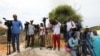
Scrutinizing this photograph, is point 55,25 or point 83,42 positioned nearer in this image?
point 83,42

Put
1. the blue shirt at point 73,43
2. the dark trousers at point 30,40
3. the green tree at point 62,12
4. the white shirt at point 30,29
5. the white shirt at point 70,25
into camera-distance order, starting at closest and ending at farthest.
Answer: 1. the blue shirt at point 73,43
2. the white shirt at point 70,25
3. the white shirt at point 30,29
4. the dark trousers at point 30,40
5. the green tree at point 62,12

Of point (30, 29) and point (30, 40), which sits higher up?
point (30, 29)

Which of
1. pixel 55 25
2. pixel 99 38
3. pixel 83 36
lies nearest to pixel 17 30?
pixel 55 25

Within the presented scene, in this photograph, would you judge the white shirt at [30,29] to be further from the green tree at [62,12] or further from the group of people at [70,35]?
the green tree at [62,12]

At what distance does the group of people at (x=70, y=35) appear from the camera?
627 inches

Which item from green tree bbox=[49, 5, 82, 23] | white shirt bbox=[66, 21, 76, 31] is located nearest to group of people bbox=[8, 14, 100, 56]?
white shirt bbox=[66, 21, 76, 31]

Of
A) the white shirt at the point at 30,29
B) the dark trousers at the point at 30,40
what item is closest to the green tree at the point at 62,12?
the dark trousers at the point at 30,40

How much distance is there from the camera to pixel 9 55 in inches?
774

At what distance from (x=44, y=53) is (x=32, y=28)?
1621mm

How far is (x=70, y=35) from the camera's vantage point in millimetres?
18719

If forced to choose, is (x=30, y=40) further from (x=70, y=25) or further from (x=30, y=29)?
(x=70, y=25)

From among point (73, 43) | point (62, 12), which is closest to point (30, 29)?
point (73, 43)

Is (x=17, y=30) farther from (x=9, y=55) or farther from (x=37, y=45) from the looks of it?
(x=37, y=45)

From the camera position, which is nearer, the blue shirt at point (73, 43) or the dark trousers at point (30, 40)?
the blue shirt at point (73, 43)
